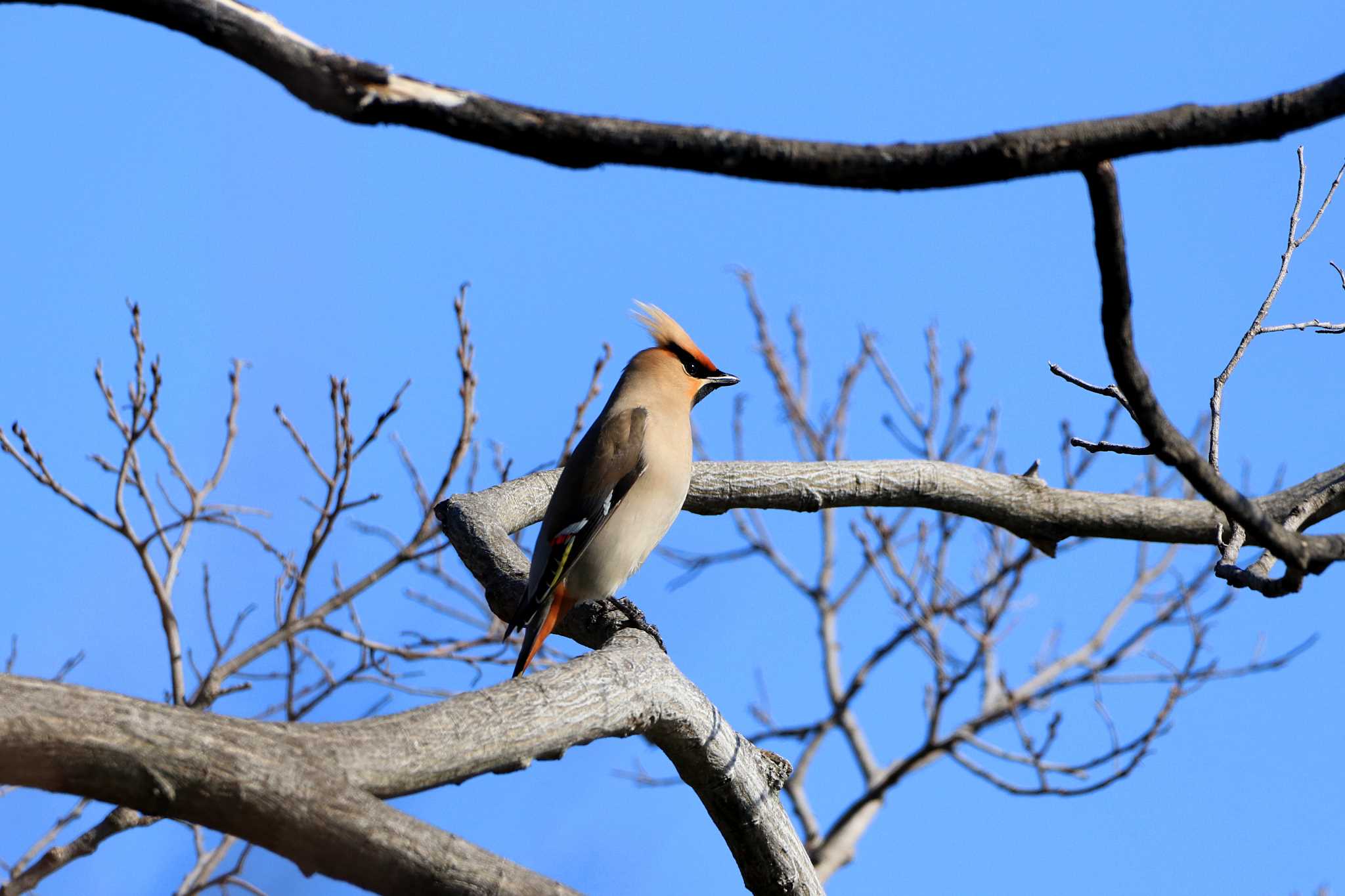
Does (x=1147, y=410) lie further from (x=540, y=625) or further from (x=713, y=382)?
(x=713, y=382)

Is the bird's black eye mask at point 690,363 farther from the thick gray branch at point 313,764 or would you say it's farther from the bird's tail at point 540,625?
the thick gray branch at point 313,764

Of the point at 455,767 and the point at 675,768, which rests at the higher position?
the point at 675,768

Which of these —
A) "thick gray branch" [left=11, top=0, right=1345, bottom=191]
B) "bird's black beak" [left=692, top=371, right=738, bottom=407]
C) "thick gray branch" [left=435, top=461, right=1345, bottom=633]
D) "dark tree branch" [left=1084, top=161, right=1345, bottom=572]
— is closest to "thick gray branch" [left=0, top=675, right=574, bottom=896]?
"thick gray branch" [left=11, top=0, right=1345, bottom=191]

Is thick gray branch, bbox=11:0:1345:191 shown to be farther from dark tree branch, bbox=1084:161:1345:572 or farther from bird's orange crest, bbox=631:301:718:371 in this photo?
bird's orange crest, bbox=631:301:718:371

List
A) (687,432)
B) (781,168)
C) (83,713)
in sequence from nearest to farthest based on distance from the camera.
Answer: (781,168)
(83,713)
(687,432)

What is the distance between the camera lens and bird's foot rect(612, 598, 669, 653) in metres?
3.54

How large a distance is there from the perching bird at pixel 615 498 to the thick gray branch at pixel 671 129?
2.07 meters

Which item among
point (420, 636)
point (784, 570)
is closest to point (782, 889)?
point (420, 636)

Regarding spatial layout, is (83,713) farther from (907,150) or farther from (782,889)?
(782,889)

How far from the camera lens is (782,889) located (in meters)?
3.07

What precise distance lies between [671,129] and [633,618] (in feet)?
7.37

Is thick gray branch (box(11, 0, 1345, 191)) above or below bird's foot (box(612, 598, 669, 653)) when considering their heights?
below

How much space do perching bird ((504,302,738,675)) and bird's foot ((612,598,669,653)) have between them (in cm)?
7

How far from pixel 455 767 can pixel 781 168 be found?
4.14 feet
